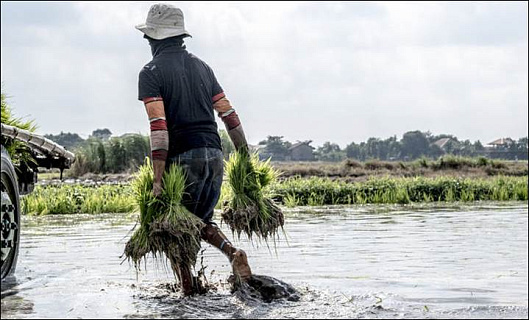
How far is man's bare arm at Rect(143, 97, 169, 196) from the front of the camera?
688 cm

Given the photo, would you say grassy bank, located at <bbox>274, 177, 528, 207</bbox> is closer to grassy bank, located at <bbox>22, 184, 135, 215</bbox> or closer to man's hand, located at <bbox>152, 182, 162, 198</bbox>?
grassy bank, located at <bbox>22, 184, 135, 215</bbox>

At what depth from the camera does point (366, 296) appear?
22.6 ft

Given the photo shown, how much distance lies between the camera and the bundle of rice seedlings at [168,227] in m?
6.78

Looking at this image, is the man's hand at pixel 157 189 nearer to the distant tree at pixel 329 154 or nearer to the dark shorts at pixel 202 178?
the dark shorts at pixel 202 178

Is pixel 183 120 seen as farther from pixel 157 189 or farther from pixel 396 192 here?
pixel 396 192

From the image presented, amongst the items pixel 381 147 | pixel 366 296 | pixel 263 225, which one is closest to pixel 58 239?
pixel 263 225

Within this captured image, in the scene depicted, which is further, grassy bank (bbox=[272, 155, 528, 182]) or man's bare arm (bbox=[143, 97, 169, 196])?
grassy bank (bbox=[272, 155, 528, 182])

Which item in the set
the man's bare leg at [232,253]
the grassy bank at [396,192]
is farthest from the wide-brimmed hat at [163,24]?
the grassy bank at [396,192]

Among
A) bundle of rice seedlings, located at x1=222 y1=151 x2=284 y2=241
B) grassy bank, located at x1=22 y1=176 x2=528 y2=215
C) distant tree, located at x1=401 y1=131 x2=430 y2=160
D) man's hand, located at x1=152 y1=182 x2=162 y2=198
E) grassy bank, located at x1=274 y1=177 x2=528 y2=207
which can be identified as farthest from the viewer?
distant tree, located at x1=401 y1=131 x2=430 y2=160

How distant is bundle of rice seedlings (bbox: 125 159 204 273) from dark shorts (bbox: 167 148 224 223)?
0.38 ft

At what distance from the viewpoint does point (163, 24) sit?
7152mm

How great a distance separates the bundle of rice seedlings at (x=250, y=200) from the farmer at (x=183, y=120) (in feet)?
0.63

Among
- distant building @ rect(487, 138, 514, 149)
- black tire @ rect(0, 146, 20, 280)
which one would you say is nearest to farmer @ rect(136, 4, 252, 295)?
black tire @ rect(0, 146, 20, 280)

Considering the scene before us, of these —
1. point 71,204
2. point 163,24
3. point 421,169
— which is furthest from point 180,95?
point 421,169
